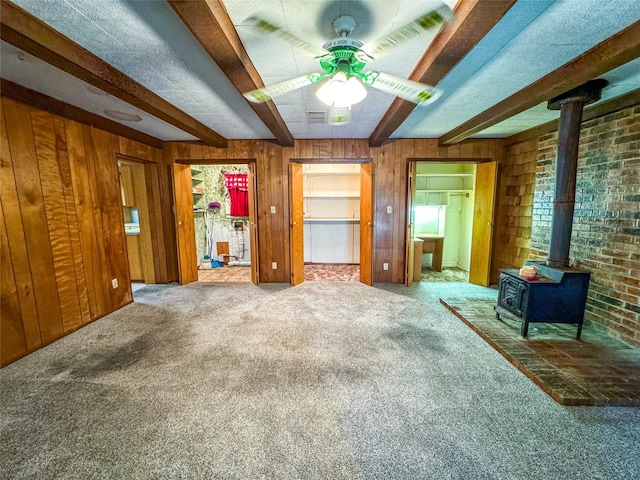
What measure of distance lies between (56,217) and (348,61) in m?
3.02

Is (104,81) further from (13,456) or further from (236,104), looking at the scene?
(13,456)

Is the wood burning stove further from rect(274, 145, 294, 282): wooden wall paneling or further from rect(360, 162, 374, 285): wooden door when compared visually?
rect(274, 145, 294, 282): wooden wall paneling

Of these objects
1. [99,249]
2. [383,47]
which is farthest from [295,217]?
[383,47]

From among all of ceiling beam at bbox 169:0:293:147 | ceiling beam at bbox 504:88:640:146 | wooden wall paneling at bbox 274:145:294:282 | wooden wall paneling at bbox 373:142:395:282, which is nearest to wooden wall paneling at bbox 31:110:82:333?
ceiling beam at bbox 169:0:293:147

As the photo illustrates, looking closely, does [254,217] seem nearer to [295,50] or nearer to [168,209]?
[168,209]

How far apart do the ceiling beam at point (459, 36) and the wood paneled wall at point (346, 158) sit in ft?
6.83

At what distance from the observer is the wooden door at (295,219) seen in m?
4.13

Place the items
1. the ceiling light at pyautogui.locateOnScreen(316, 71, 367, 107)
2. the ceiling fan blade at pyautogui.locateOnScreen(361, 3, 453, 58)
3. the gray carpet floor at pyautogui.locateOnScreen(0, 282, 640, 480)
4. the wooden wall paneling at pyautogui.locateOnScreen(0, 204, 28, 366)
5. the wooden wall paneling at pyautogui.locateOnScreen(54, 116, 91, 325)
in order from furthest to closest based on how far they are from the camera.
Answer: the wooden wall paneling at pyautogui.locateOnScreen(54, 116, 91, 325) → the wooden wall paneling at pyautogui.locateOnScreen(0, 204, 28, 366) → the ceiling light at pyautogui.locateOnScreen(316, 71, 367, 107) → the gray carpet floor at pyautogui.locateOnScreen(0, 282, 640, 480) → the ceiling fan blade at pyautogui.locateOnScreen(361, 3, 453, 58)

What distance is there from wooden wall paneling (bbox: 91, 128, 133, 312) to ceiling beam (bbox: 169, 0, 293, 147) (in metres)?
2.20

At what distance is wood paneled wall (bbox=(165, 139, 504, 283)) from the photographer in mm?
4000

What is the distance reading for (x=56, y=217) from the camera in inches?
101

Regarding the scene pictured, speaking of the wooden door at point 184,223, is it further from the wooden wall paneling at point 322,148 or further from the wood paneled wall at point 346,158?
the wooden wall paneling at point 322,148

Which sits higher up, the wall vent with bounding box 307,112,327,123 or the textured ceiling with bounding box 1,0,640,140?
the wall vent with bounding box 307,112,327,123

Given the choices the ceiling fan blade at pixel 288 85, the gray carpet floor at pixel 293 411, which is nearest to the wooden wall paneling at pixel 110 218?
the gray carpet floor at pixel 293 411
